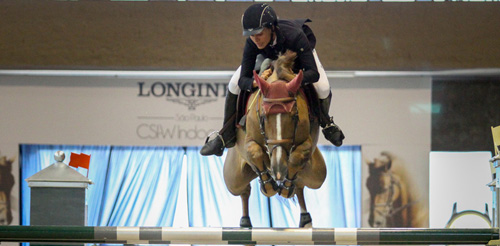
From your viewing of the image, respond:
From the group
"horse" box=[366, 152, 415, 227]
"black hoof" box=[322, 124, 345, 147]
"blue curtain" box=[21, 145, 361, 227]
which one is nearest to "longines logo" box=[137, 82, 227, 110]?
"blue curtain" box=[21, 145, 361, 227]

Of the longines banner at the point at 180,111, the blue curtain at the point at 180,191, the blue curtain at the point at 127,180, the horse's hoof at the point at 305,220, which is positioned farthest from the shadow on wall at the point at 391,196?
the horse's hoof at the point at 305,220

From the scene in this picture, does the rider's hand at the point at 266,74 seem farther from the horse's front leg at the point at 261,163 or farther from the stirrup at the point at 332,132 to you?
the stirrup at the point at 332,132

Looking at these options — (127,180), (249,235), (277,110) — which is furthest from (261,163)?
(127,180)

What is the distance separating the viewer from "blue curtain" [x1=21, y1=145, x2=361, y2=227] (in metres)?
7.55

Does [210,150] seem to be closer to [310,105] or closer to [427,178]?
[310,105]

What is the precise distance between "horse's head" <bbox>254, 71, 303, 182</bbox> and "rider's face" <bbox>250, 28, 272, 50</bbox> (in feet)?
0.87

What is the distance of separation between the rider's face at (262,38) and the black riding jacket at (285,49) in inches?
2.1

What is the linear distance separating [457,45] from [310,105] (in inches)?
178

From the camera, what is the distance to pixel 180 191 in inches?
300

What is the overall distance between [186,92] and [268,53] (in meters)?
4.33

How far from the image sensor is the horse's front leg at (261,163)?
323 cm

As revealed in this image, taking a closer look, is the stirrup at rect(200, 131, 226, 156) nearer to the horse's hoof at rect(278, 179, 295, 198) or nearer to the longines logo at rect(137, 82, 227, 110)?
the horse's hoof at rect(278, 179, 295, 198)

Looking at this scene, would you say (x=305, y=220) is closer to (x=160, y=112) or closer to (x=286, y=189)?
(x=286, y=189)

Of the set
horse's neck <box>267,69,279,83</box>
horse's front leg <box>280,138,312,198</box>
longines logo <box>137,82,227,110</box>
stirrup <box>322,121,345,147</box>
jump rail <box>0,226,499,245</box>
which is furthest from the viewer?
longines logo <box>137,82,227,110</box>
